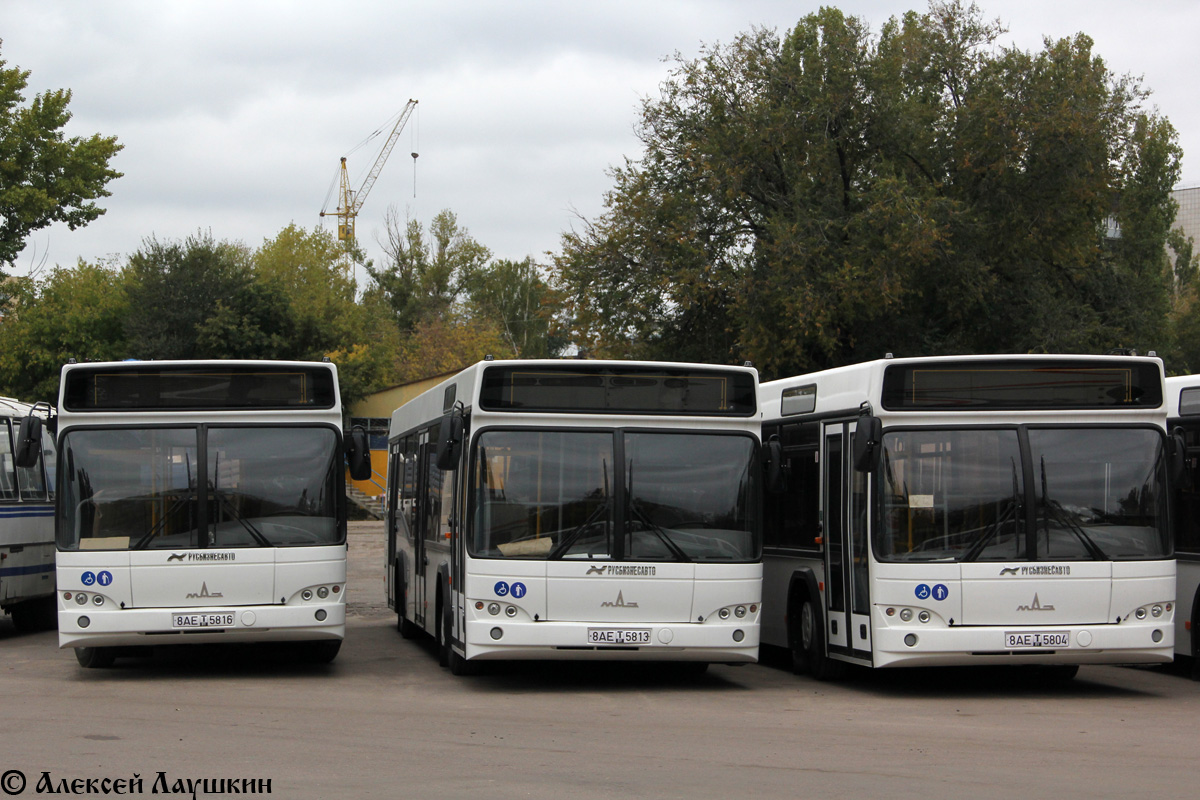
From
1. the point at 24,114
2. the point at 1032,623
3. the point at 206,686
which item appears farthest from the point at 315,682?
the point at 24,114

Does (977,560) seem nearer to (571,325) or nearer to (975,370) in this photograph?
(975,370)

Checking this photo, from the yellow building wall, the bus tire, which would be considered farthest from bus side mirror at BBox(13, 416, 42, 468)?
the yellow building wall

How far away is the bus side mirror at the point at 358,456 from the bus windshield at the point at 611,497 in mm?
1605

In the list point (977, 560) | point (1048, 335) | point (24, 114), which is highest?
point (24, 114)

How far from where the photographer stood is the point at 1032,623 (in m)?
11.8

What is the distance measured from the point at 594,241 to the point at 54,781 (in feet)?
94.2

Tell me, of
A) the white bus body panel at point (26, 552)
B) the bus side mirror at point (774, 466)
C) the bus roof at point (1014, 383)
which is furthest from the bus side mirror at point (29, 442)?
the bus roof at point (1014, 383)

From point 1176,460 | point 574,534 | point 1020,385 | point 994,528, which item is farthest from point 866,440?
point 1176,460

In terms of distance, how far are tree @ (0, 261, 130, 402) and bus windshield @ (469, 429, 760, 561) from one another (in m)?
51.4

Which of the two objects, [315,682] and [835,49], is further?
[835,49]

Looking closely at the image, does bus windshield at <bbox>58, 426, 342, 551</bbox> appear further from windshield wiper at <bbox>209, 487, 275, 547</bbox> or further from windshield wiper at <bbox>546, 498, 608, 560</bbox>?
windshield wiper at <bbox>546, 498, 608, 560</bbox>

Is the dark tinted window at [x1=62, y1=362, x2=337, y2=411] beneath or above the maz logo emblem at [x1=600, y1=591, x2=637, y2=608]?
above

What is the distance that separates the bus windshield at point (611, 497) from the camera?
12219 millimetres

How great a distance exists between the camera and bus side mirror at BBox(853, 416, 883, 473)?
1162 centimetres
